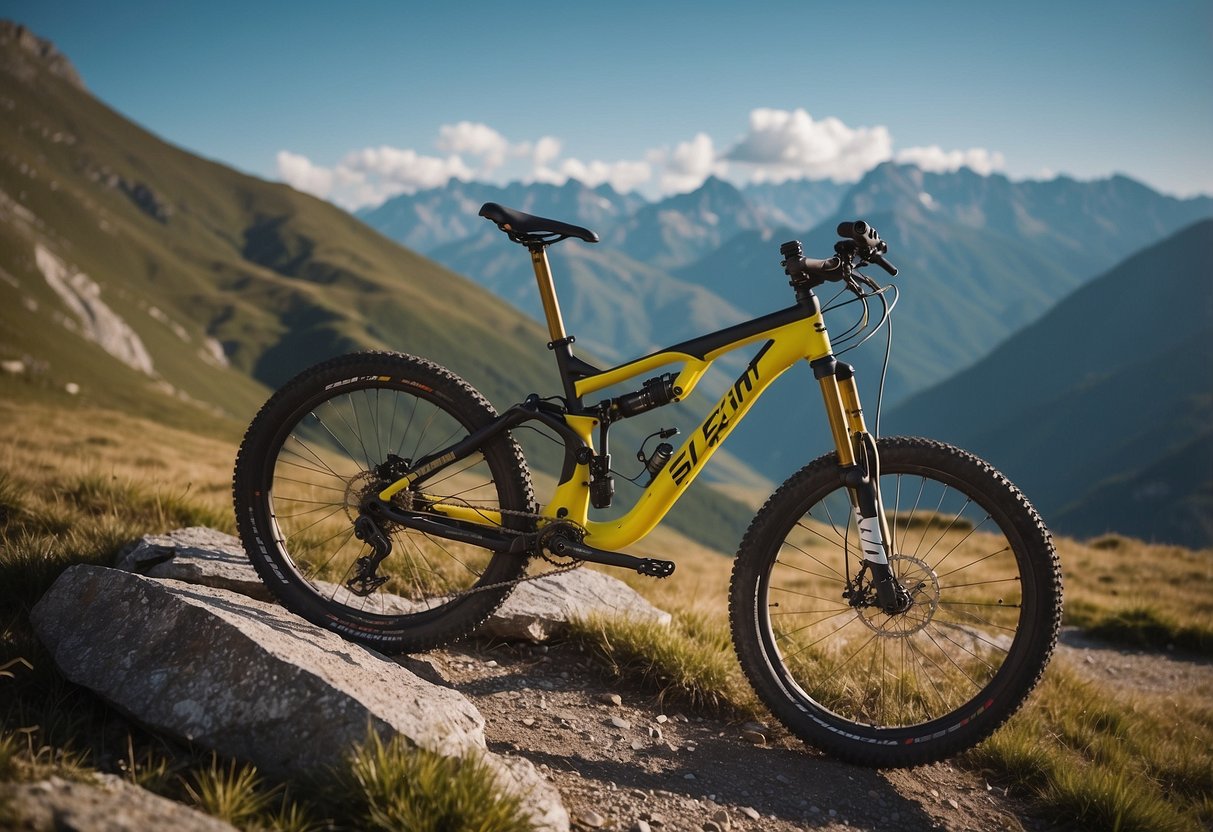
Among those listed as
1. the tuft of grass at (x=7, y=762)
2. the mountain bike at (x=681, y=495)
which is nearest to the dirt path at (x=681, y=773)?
the mountain bike at (x=681, y=495)

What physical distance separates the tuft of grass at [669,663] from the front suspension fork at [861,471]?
1.12m

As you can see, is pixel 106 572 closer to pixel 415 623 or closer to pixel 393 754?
pixel 415 623

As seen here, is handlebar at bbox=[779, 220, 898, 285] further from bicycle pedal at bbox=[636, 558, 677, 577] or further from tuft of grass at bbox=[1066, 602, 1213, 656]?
tuft of grass at bbox=[1066, 602, 1213, 656]

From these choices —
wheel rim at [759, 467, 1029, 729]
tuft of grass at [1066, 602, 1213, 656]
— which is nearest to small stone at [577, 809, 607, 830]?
wheel rim at [759, 467, 1029, 729]

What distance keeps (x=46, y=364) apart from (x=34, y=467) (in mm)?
131026

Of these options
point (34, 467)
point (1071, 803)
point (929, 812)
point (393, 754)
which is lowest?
point (34, 467)

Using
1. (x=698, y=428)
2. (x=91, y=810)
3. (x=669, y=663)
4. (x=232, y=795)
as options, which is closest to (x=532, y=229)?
(x=698, y=428)

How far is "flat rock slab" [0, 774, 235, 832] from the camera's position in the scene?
220cm

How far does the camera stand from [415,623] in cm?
443

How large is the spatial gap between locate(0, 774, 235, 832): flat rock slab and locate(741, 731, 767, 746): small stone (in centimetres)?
276

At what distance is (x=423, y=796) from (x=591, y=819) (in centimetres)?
86

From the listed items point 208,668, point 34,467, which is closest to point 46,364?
point 34,467

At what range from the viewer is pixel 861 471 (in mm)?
4094

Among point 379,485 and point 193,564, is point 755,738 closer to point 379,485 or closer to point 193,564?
point 379,485
